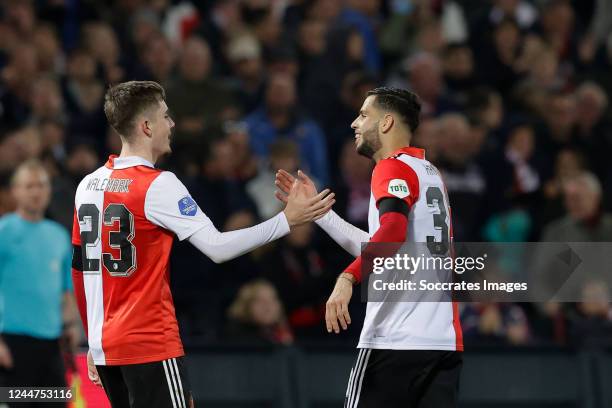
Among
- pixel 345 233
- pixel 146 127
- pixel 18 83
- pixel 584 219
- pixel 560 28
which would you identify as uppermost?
pixel 560 28

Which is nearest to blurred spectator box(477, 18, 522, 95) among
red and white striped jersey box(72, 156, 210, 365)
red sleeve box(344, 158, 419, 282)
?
red sleeve box(344, 158, 419, 282)

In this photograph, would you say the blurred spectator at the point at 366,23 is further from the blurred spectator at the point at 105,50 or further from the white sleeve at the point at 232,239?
the white sleeve at the point at 232,239

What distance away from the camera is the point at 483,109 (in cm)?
1177

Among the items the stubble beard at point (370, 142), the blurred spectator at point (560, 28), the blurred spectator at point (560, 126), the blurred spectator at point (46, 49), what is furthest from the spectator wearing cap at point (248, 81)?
the stubble beard at point (370, 142)

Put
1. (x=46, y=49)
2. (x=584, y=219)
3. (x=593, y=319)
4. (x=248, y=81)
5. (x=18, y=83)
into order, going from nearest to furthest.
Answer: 1. (x=593, y=319)
2. (x=584, y=219)
3. (x=18, y=83)
4. (x=46, y=49)
5. (x=248, y=81)

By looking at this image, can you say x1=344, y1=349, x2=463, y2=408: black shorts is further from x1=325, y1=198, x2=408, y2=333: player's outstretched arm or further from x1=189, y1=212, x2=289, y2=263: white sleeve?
x1=189, y1=212, x2=289, y2=263: white sleeve

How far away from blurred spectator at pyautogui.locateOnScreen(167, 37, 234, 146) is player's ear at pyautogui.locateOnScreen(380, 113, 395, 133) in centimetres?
564

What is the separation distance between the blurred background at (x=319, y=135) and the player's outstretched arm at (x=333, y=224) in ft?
9.46

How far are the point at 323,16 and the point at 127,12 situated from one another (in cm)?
210

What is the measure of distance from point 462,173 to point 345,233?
15.4ft

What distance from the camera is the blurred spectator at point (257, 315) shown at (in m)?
9.43

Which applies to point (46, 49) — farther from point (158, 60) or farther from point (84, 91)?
point (158, 60)

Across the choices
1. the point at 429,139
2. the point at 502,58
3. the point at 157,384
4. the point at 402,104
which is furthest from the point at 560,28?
the point at 157,384

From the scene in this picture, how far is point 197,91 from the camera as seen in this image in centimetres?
1174
